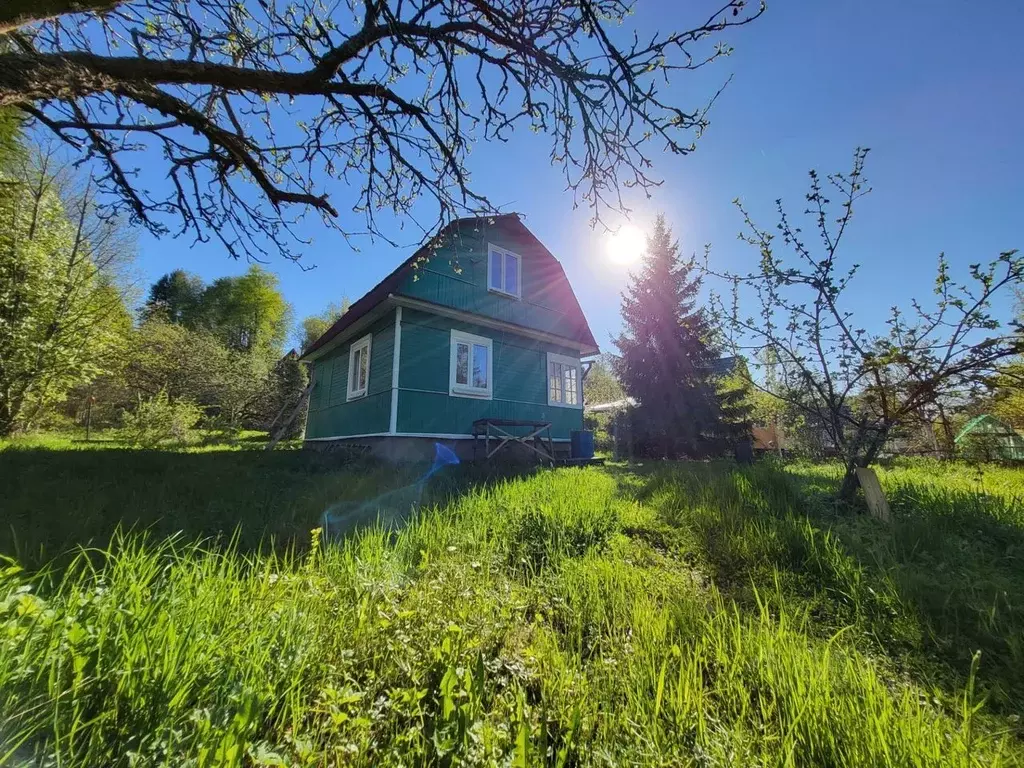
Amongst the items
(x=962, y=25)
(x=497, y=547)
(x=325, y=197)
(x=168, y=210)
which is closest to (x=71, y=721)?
(x=497, y=547)

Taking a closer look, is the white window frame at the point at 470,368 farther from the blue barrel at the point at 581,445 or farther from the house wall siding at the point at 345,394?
the blue barrel at the point at 581,445

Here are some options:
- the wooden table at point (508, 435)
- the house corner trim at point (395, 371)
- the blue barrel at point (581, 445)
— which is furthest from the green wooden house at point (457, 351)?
the blue barrel at point (581, 445)

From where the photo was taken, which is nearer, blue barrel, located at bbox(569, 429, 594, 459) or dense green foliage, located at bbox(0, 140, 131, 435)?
blue barrel, located at bbox(569, 429, 594, 459)

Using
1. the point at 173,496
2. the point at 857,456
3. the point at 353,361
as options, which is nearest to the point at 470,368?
the point at 353,361

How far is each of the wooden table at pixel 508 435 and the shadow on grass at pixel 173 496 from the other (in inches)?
79.5

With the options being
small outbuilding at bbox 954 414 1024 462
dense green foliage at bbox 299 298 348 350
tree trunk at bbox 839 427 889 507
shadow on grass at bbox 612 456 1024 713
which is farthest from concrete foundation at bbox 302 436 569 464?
dense green foliage at bbox 299 298 348 350

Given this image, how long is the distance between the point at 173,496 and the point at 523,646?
5.11 meters

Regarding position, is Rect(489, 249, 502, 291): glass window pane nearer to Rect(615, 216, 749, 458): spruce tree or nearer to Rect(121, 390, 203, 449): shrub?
Rect(615, 216, 749, 458): spruce tree

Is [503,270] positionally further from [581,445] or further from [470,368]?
[581,445]

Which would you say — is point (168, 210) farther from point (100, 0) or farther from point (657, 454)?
point (657, 454)

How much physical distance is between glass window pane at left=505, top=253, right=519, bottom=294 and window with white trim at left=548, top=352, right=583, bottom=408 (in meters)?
2.49

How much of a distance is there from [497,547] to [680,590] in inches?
56.3

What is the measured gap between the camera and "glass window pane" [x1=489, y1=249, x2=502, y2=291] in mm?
11703

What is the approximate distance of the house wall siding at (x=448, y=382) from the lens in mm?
9570
